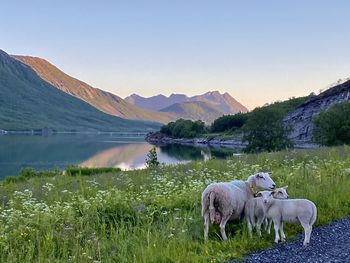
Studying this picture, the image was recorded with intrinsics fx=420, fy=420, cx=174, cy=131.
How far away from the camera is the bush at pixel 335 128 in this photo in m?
73.6

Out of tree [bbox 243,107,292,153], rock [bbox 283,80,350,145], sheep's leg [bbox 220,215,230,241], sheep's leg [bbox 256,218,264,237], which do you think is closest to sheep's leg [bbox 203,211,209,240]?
sheep's leg [bbox 220,215,230,241]

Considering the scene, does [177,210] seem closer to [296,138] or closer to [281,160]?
[281,160]

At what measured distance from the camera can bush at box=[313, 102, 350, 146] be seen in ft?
242

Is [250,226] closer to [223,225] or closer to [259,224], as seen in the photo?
[259,224]

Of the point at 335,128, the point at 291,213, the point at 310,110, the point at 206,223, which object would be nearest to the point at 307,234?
the point at 291,213

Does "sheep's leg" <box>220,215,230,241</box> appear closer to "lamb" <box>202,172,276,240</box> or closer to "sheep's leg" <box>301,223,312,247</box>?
"lamb" <box>202,172,276,240</box>

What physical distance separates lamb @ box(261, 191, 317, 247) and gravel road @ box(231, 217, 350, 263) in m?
0.33

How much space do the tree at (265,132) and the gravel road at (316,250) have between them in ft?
260

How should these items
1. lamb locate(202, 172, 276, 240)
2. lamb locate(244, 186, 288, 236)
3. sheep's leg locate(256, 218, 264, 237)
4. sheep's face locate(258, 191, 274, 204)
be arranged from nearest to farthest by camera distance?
1. lamb locate(202, 172, 276, 240)
2. sheep's leg locate(256, 218, 264, 237)
3. sheep's face locate(258, 191, 274, 204)
4. lamb locate(244, 186, 288, 236)

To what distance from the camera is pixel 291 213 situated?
1077cm

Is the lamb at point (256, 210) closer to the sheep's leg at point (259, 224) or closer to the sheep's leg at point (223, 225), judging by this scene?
the sheep's leg at point (259, 224)

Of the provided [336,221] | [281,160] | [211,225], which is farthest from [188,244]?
[281,160]

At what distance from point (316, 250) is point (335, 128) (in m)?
69.9

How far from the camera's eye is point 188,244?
9781mm
